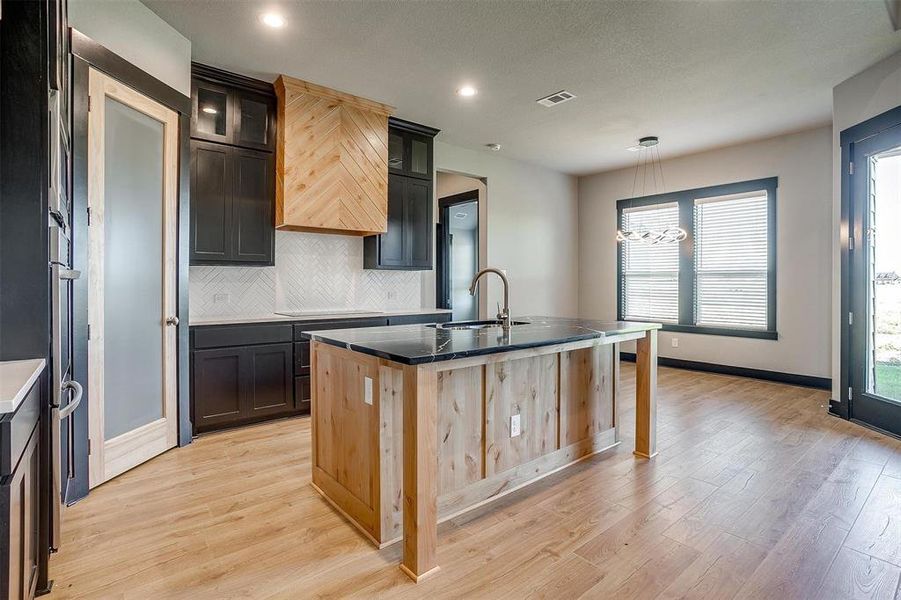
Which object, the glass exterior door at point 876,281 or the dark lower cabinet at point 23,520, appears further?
the glass exterior door at point 876,281

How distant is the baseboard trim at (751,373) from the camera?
5.15 metres

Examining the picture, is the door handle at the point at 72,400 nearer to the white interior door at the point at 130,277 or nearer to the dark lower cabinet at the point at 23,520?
the dark lower cabinet at the point at 23,520

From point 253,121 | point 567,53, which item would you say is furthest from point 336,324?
point 567,53

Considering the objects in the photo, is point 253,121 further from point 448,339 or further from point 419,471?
point 419,471

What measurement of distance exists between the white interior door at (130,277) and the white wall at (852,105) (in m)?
5.40

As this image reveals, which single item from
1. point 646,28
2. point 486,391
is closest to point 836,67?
point 646,28

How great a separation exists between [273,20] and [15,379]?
2.75m

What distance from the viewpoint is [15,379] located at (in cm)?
119

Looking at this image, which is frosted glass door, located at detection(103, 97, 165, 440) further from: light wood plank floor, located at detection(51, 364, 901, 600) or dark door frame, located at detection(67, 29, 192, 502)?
light wood plank floor, located at detection(51, 364, 901, 600)

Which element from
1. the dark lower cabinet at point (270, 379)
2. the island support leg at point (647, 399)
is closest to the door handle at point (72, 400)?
the dark lower cabinet at point (270, 379)

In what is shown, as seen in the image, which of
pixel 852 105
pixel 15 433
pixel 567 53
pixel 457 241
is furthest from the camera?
pixel 457 241

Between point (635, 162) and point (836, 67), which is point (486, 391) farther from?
point (635, 162)

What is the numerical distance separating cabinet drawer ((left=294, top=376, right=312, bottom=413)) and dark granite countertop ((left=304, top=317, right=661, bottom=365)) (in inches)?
66.1

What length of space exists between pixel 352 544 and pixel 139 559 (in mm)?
899
